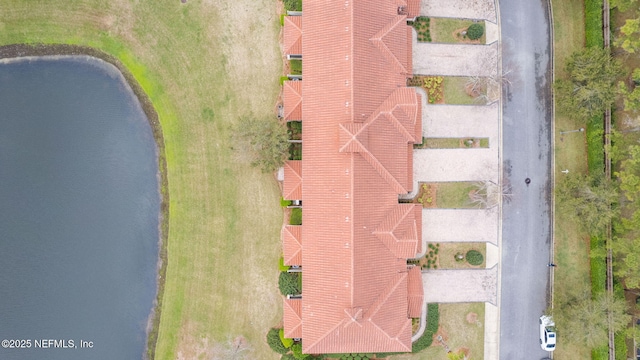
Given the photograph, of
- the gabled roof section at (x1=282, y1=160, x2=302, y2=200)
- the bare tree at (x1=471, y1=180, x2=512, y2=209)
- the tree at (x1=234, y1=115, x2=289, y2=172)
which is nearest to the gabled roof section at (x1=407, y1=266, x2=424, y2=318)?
the bare tree at (x1=471, y1=180, x2=512, y2=209)

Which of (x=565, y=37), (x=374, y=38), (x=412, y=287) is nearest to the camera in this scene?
(x=374, y=38)

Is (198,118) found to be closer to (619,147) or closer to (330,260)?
(330,260)

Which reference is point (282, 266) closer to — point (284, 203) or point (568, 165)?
point (284, 203)

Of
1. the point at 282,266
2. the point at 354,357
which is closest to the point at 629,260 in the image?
the point at 354,357

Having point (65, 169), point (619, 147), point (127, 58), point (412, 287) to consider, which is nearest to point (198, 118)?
point (127, 58)

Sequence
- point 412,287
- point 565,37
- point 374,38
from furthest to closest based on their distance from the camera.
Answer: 1. point 565,37
2. point 412,287
3. point 374,38

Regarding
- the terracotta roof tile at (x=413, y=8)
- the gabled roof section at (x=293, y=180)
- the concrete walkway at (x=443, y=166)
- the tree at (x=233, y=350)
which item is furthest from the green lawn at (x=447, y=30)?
the tree at (x=233, y=350)
